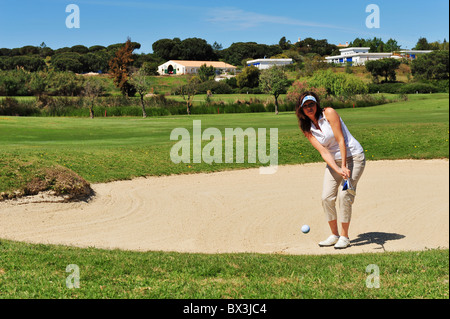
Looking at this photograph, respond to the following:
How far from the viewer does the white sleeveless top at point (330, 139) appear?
782 cm

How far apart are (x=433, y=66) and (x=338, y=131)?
79.3 metres

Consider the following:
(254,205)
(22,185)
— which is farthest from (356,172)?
(22,185)

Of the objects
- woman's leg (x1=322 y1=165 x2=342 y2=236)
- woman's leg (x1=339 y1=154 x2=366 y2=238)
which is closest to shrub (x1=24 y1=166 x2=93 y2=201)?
woman's leg (x1=322 y1=165 x2=342 y2=236)

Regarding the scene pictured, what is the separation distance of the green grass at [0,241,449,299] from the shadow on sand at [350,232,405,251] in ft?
4.54

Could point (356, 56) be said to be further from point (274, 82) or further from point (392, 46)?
point (274, 82)

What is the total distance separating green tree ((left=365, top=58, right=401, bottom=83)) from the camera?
277 feet

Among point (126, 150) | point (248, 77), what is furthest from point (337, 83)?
point (126, 150)

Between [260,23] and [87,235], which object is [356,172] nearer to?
[87,235]

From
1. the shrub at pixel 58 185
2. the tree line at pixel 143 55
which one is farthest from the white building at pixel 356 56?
the shrub at pixel 58 185

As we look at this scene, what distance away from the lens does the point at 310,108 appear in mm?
7641

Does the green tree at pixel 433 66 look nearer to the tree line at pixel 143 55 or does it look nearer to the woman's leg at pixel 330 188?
the tree line at pixel 143 55

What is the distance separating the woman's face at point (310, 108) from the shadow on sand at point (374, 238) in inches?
114

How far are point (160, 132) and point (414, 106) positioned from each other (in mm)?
34488

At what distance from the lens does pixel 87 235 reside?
33.2ft
